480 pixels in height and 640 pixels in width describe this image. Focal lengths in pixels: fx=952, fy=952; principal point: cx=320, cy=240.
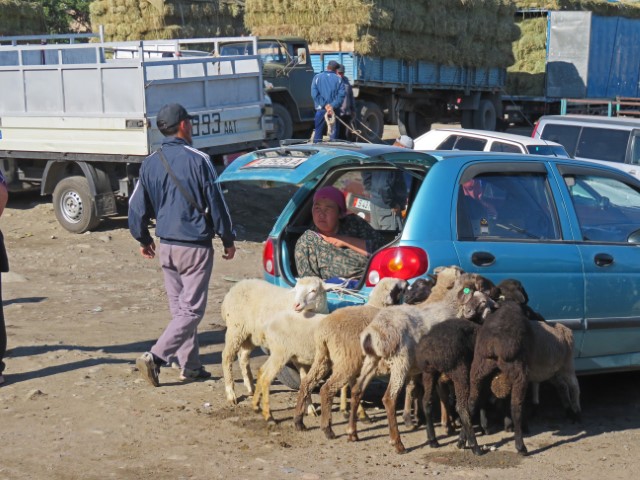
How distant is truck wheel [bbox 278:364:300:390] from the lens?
21.4 feet

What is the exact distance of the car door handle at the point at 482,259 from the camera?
5.93m

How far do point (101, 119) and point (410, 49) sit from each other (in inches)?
489

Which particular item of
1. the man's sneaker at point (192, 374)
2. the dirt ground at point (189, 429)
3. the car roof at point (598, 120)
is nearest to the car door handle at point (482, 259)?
the dirt ground at point (189, 429)

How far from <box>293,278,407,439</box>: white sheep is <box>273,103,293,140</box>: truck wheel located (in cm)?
1291

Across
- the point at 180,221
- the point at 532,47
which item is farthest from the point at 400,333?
the point at 532,47

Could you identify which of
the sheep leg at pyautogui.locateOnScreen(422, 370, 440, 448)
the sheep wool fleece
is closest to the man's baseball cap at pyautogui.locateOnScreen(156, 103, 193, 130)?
the sheep wool fleece

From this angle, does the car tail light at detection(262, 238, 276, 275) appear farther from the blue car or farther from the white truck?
the white truck

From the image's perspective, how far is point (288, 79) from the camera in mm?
19281

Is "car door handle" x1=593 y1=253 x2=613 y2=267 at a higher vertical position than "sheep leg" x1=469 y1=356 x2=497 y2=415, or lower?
higher

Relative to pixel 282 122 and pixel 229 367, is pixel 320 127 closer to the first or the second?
pixel 282 122

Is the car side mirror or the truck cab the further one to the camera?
the car side mirror

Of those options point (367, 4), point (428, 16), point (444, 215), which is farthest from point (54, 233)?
point (428, 16)

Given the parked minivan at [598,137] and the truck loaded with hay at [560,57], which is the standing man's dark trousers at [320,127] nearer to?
the parked minivan at [598,137]

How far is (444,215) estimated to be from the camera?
5.93 meters
